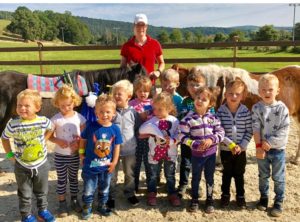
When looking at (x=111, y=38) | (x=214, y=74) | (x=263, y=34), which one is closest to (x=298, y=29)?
(x=263, y=34)

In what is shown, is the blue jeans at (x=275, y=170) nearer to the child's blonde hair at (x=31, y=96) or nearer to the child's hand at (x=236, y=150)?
the child's hand at (x=236, y=150)

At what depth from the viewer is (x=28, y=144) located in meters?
3.05

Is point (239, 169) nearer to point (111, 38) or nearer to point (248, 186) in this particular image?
point (248, 186)

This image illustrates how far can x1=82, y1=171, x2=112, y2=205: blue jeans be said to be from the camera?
3324 mm

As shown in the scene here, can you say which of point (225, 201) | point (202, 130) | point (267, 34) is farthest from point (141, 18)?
point (267, 34)

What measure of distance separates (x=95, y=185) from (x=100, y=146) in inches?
18.4

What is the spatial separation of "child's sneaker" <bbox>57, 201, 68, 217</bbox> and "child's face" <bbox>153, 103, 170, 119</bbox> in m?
1.46

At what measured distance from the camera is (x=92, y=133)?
325 cm

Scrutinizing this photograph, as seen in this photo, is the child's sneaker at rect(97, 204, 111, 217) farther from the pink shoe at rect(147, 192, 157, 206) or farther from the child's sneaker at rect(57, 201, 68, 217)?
the pink shoe at rect(147, 192, 157, 206)

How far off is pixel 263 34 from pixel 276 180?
68.4 m

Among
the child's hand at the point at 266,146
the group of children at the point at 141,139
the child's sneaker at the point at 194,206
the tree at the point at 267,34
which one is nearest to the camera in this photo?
the group of children at the point at 141,139

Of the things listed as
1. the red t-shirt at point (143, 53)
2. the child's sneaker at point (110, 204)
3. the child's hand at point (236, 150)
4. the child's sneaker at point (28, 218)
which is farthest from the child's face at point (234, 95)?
the child's sneaker at point (28, 218)

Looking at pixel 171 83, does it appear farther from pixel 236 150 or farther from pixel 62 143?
pixel 62 143

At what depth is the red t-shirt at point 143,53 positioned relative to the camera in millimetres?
4578
